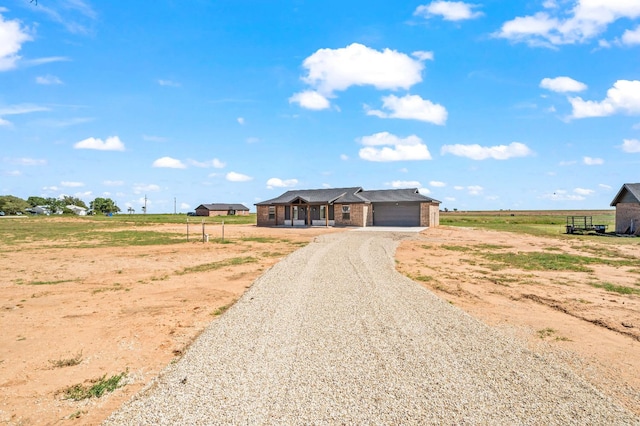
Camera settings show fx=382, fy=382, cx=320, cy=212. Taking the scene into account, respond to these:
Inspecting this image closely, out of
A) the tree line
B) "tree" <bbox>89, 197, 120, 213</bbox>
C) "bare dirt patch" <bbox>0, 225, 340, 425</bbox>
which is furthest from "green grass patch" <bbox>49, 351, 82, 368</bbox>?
"tree" <bbox>89, 197, 120, 213</bbox>

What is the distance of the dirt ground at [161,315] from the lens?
19.7ft

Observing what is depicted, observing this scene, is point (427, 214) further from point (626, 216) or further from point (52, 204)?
point (52, 204)

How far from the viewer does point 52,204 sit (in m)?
121

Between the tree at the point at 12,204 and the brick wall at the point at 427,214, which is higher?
the tree at the point at 12,204

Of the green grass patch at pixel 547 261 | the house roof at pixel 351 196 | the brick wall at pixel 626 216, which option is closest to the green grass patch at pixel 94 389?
the green grass patch at pixel 547 261

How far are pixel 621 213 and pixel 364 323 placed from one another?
1493 inches

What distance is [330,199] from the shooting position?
43.2m

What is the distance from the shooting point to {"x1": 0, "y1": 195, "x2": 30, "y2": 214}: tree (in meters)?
109

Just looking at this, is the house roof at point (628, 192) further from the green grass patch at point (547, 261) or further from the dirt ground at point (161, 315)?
the dirt ground at point (161, 315)

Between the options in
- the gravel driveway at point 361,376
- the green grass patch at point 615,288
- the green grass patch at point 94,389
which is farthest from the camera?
the green grass patch at point 615,288

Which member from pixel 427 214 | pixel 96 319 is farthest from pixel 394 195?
pixel 96 319

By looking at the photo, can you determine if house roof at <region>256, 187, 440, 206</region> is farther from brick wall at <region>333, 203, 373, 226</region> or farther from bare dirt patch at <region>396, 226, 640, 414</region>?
bare dirt patch at <region>396, 226, 640, 414</region>

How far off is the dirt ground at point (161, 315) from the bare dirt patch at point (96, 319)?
0.03 meters

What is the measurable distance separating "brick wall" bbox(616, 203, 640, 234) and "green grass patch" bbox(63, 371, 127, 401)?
40905mm
